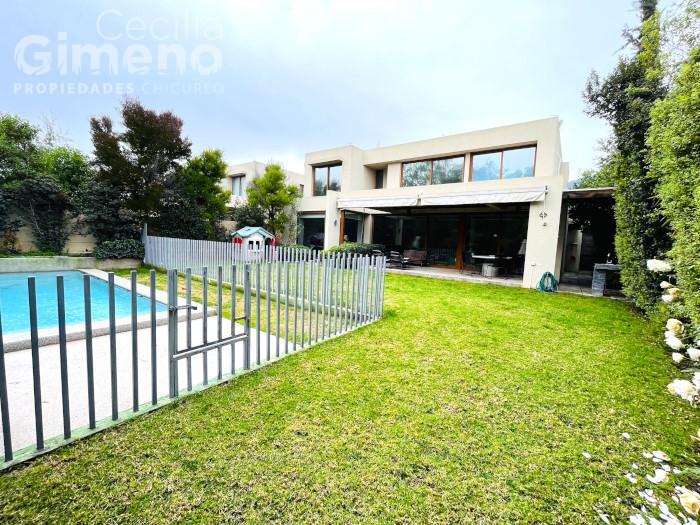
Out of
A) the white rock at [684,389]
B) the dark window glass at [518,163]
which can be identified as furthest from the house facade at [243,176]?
the white rock at [684,389]

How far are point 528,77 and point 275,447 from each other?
56.7 ft

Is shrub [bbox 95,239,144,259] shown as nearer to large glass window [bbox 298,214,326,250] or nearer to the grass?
large glass window [bbox 298,214,326,250]

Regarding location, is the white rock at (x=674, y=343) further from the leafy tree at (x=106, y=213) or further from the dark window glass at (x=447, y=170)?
the leafy tree at (x=106, y=213)

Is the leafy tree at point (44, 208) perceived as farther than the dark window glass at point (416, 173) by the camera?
No

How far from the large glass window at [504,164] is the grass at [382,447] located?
38.9ft

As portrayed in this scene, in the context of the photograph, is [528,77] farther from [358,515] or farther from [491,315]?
[358,515]

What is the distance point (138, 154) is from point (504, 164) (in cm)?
1842

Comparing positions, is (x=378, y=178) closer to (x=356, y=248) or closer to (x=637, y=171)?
(x=356, y=248)

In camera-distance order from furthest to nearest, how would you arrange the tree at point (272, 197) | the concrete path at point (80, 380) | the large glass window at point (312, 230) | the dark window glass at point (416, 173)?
the large glass window at point (312, 230)
the tree at point (272, 197)
the dark window glass at point (416, 173)
the concrete path at point (80, 380)

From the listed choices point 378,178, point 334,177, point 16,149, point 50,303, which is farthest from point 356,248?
point 16,149

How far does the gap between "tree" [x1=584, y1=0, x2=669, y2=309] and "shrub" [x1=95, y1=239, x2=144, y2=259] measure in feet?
61.9

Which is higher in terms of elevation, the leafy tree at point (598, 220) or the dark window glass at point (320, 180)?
the dark window glass at point (320, 180)

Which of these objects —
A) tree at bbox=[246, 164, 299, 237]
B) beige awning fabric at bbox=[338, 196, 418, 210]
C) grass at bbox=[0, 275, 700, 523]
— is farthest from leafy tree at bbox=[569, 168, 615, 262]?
tree at bbox=[246, 164, 299, 237]

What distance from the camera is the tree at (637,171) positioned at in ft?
23.0
